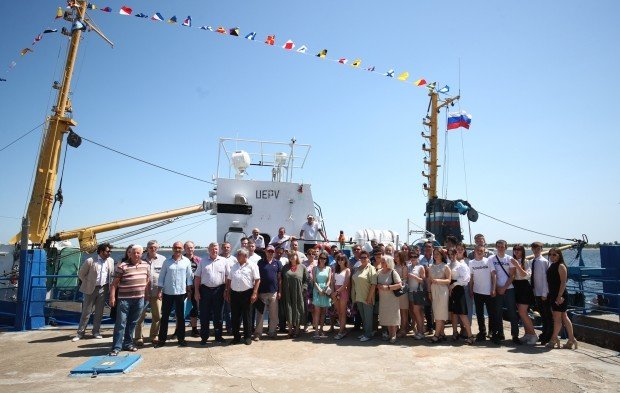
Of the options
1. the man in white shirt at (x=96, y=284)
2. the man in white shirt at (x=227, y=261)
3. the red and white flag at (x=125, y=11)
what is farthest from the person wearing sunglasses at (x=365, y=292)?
the red and white flag at (x=125, y=11)

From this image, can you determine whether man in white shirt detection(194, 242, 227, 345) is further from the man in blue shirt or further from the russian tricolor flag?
the russian tricolor flag

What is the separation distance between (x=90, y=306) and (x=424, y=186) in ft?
50.2

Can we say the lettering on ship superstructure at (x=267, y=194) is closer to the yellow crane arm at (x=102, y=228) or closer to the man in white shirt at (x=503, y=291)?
the yellow crane arm at (x=102, y=228)

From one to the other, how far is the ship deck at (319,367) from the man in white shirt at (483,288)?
37 cm

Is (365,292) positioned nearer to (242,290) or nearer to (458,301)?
(458,301)

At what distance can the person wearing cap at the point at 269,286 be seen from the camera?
24.0ft

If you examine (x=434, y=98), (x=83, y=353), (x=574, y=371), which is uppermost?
(x=434, y=98)

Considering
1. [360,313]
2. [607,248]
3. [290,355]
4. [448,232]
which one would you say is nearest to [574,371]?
[360,313]

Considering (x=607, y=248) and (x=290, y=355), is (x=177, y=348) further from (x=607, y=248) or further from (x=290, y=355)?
(x=607, y=248)

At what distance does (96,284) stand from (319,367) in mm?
4760

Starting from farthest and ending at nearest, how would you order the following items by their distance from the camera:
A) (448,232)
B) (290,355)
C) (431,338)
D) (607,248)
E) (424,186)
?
(424,186)
(448,232)
(607,248)
(431,338)
(290,355)

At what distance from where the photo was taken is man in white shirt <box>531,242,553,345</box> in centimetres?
688

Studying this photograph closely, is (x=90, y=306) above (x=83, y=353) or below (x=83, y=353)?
above

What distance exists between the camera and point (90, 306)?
24.7 ft
